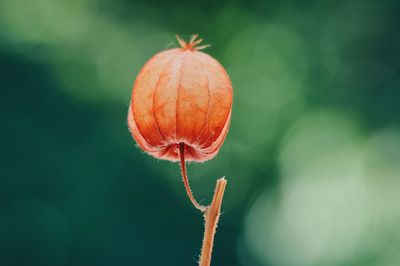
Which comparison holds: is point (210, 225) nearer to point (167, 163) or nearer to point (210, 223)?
point (210, 223)

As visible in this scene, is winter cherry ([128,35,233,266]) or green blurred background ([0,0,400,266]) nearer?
winter cherry ([128,35,233,266])

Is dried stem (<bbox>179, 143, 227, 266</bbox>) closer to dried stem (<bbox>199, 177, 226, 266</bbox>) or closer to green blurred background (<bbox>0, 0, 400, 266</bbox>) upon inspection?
dried stem (<bbox>199, 177, 226, 266</bbox>)

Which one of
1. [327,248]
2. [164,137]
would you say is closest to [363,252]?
[327,248]

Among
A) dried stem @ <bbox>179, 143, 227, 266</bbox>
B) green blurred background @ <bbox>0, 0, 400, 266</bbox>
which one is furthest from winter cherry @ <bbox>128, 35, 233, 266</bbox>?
green blurred background @ <bbox>0, 0, 400, 266</bbox>

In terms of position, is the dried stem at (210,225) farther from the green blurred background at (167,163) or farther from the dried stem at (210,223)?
the green blurred background at (167,163)

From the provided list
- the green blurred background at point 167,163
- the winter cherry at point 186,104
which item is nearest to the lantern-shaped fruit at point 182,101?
the winter cherry at point 186,104

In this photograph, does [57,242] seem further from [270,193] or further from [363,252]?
[363,252]

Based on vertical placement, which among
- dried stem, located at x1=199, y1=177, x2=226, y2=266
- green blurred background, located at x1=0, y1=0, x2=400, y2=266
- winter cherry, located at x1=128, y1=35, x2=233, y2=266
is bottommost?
dried stem, located at x1=199, y1=177, x2=226, y2=266
